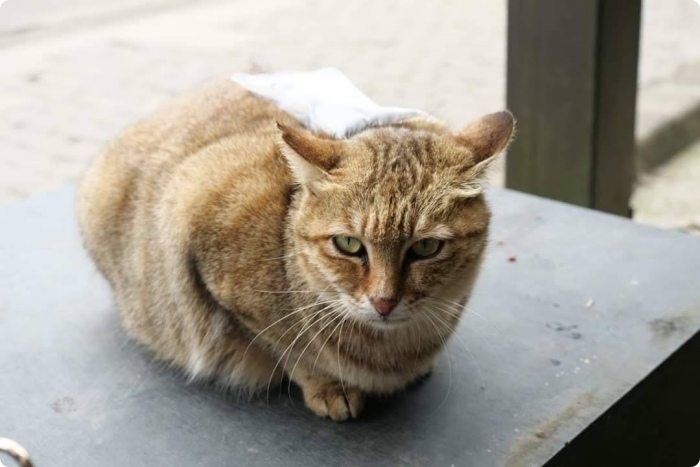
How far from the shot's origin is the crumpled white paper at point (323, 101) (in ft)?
4.97

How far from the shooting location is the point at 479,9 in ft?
17.2

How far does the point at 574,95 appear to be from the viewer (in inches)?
102

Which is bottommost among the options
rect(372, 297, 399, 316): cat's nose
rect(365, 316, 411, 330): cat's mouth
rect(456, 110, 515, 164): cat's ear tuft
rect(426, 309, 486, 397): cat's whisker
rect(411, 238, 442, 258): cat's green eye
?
rect(426, 309, 486, 397): cat's whisker

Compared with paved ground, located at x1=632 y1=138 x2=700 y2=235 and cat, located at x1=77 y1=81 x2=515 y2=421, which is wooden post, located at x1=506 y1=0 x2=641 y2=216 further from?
cat, located at x1=77 y1=81 x2=515 y2=421

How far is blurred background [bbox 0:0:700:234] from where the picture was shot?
11.6ft

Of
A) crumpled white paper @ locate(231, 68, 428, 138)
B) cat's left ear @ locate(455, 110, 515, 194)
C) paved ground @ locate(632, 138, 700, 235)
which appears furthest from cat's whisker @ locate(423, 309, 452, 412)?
paved ground @ locate(632, 138, 700, 235)

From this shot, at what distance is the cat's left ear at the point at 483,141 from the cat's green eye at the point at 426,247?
92 millimetres

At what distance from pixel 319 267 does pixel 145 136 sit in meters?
0.62

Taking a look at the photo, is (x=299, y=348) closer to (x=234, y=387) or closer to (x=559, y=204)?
(x=234, y=387)

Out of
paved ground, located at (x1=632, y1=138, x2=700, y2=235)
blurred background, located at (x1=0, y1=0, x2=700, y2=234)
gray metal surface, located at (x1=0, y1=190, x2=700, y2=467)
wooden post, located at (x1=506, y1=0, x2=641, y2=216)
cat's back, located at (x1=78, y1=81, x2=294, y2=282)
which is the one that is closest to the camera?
gray metal surface, located at (x1=0, y1=190, x2=700, y2=467)

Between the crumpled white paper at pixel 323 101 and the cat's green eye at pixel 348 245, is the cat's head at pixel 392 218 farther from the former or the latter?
the crumpled white paper at pixel 323 101

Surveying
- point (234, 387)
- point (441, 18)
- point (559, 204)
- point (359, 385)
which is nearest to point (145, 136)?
point (234, 387)

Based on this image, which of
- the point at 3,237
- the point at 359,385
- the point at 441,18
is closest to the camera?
the point at 359,385

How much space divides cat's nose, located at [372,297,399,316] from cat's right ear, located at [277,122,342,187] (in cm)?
20
